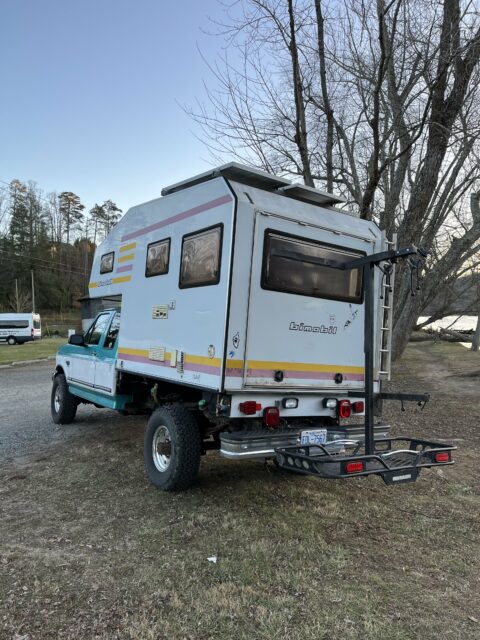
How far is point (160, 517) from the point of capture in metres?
4.43

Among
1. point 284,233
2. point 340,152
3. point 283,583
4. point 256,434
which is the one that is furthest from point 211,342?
point 340,152

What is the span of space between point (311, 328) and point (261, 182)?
1.57 m

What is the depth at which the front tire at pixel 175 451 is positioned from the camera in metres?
4.81

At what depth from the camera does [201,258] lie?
485 cm

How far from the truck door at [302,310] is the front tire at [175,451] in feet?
2.91

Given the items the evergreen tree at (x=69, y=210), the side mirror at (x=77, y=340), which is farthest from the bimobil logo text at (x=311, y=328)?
the evergreen tree at (x=69, y=210)

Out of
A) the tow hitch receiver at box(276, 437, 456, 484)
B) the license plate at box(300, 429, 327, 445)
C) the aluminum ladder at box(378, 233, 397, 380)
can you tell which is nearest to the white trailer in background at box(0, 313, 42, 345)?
the aluminum ladder at box(378, 233, 397, 380)

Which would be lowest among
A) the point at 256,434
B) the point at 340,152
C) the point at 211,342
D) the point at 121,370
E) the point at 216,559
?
the point at 216,559

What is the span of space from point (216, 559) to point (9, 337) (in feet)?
127

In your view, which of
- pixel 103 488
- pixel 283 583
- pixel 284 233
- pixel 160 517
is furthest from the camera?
pixel 103 488

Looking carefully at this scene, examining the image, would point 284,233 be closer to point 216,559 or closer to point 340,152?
point 216,559

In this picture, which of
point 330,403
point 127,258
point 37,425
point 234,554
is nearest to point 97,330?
point 127,258

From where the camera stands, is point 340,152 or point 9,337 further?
point 9,337

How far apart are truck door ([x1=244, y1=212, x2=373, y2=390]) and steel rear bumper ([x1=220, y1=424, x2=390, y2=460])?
1.43 feet
